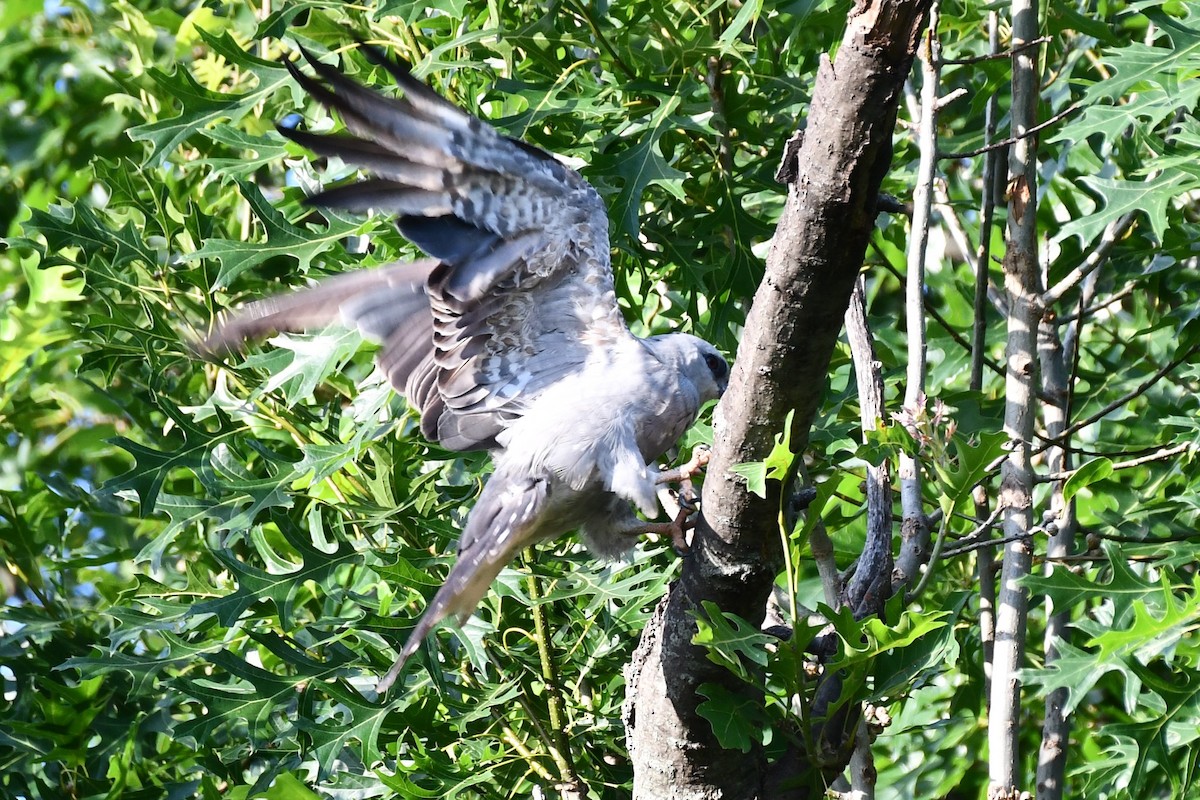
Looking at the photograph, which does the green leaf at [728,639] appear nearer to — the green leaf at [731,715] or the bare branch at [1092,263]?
the green leaf at [731,715]

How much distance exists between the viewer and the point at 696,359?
3408 millimetres

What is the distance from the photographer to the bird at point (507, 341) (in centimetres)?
296

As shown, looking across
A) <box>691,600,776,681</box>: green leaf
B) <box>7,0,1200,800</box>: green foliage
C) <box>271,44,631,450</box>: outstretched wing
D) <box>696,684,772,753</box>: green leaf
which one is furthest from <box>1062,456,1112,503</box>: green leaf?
<box>271,44,631,450</box>: outstretched wing

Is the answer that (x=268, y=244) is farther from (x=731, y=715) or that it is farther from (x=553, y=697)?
(x=731, y=715)

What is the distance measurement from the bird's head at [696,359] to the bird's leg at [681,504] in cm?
24

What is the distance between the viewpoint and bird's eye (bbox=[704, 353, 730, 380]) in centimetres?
345

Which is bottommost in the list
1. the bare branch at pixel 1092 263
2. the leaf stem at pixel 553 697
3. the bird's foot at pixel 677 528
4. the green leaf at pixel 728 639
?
the leaf stem at pixel 553 697

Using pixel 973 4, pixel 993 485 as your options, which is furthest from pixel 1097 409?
pixel 973 4

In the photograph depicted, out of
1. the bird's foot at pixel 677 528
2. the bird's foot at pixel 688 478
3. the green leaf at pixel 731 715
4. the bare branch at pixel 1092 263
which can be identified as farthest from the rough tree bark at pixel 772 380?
the bare branch at pixel 1092 263

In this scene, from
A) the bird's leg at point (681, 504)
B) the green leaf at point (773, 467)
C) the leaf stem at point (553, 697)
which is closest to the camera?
the green leaf at point (773, 467)

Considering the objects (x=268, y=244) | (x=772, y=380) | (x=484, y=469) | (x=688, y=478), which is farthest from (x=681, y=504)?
(x=268, y=244)

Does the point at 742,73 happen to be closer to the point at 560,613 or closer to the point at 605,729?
the point at 560,613

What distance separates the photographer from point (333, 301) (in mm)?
3344

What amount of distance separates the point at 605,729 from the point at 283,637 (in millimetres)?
796
